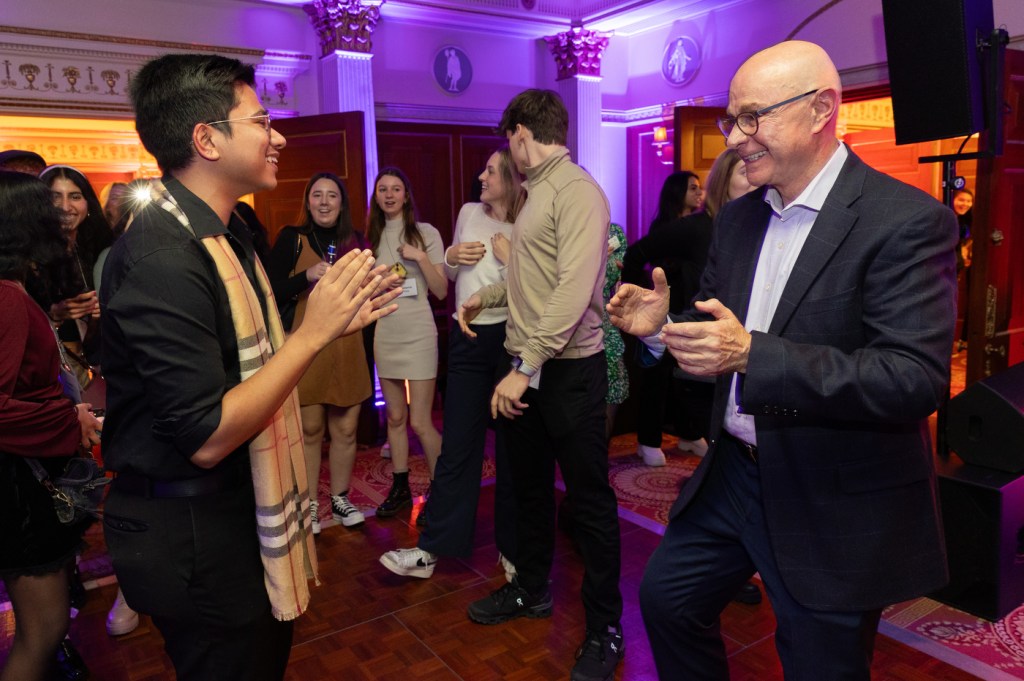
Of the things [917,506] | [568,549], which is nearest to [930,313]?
[917,506]

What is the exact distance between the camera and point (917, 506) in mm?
1408

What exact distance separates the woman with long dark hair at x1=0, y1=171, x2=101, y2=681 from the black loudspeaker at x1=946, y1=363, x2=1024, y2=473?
2.88 m

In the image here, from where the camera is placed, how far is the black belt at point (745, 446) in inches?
62.4

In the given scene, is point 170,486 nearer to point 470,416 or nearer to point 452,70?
point 470,416

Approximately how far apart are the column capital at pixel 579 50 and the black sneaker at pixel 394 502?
4581 mm

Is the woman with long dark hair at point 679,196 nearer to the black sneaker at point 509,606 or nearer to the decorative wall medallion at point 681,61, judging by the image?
Answer: the black sneaker at point 509,606

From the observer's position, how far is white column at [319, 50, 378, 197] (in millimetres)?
5750

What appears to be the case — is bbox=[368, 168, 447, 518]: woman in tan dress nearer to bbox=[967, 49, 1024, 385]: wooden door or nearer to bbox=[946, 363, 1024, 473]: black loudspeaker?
bbox=[946, 363, 1024, 473]: black loudspeaker

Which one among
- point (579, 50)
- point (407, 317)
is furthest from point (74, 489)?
point (579, 50)

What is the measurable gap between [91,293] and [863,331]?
2.40 m

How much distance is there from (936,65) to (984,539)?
175 centimetres

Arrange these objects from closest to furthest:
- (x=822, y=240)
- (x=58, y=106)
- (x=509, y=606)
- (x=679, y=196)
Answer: (x=822, y=240)
(x=509, y=606)
(x=679, y=196)
(x=58, y=106)

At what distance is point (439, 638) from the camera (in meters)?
2.54

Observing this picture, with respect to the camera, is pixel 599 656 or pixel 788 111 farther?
pixel 599 656
